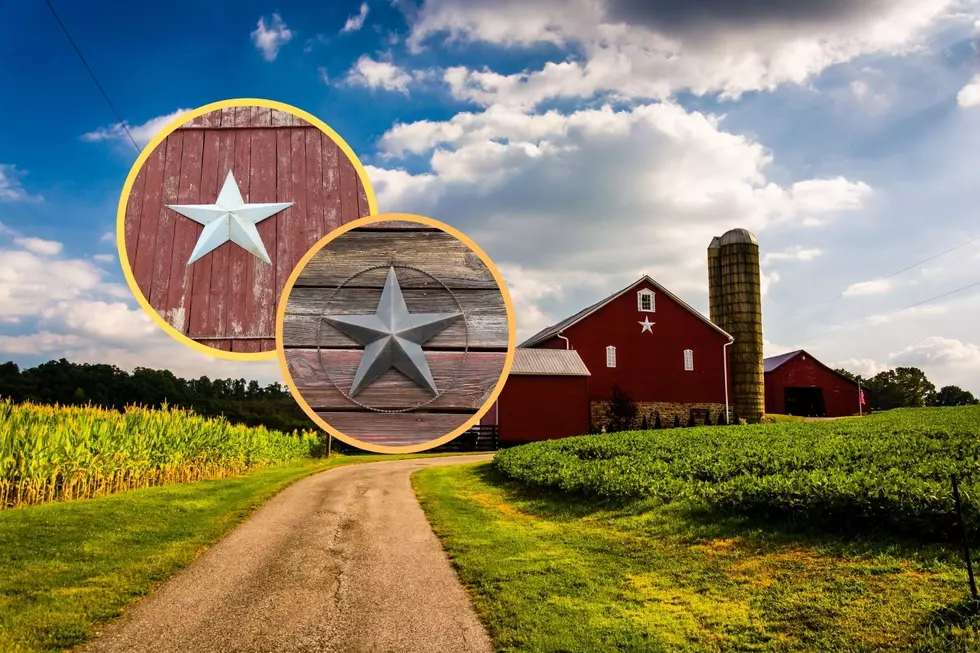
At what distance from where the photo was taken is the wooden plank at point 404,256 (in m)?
2.37

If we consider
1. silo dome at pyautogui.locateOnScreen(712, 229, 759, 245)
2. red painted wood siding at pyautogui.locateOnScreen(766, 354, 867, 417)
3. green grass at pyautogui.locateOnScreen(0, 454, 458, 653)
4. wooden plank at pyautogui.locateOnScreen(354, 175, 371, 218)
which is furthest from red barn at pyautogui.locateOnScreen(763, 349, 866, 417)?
wooden plank at pyautogui.locateOnScreen(354, 175, 371, 218)

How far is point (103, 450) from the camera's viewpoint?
14.6m

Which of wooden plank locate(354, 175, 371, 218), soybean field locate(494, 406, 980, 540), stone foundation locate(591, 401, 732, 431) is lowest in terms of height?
soybean field locate(494, 406, 980, 540)

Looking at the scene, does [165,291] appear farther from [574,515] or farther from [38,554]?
[574,515]

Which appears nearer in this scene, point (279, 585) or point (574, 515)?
point (279, 585)

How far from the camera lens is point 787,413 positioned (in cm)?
4250

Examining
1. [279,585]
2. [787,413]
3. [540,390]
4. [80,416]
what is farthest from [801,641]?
A: [787,413]

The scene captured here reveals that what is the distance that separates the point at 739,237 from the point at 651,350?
9.21m

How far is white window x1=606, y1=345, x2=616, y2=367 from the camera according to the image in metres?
33.3

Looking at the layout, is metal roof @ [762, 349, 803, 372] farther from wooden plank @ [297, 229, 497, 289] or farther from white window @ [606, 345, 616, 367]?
wooden plank @ [297, 229, 497, 289]

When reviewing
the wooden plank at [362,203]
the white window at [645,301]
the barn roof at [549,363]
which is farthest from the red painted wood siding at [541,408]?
the wooden plank at [362,203]

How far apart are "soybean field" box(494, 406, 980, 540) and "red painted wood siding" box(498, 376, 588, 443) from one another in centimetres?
763

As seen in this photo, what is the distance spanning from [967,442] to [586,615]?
11631mm

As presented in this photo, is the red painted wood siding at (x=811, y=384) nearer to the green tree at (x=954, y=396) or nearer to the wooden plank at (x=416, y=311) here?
the green tree at (x=954, y=396)
